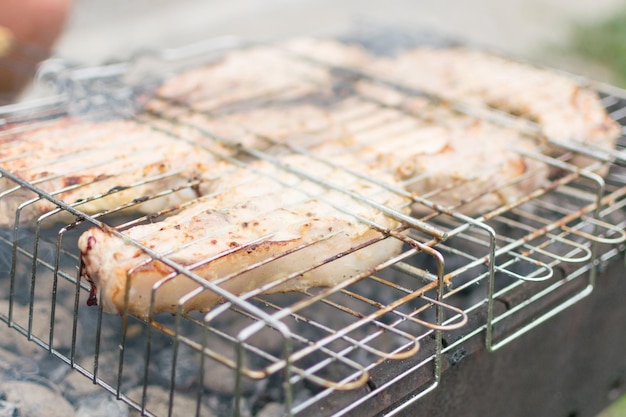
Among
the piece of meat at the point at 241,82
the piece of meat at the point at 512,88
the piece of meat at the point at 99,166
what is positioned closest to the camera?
the piece of meat at the point at 99,166

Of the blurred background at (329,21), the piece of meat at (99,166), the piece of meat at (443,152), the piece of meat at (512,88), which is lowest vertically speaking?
the blurred background at (329,21)

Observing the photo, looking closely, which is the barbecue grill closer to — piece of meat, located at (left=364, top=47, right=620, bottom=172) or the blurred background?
piece of meat, located at (left=364, top=47, right=620, bottom=172)

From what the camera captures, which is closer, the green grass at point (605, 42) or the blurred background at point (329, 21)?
the blurred background at point (329, 21)

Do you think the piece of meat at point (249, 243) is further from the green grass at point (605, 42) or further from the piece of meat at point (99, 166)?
the green grass at point (605, 42)

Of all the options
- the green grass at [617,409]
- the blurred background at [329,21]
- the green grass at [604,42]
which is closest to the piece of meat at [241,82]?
the green grass at [617,409]

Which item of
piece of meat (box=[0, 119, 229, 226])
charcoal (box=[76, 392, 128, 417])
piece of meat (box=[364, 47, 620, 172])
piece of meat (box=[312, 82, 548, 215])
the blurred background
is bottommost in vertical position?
charcoal (box=[76, 392, 128, 417])

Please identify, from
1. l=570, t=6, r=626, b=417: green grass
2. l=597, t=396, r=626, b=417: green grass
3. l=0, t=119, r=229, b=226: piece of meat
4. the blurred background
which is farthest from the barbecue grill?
l=570, t=6, r=626, b=417: green grass
